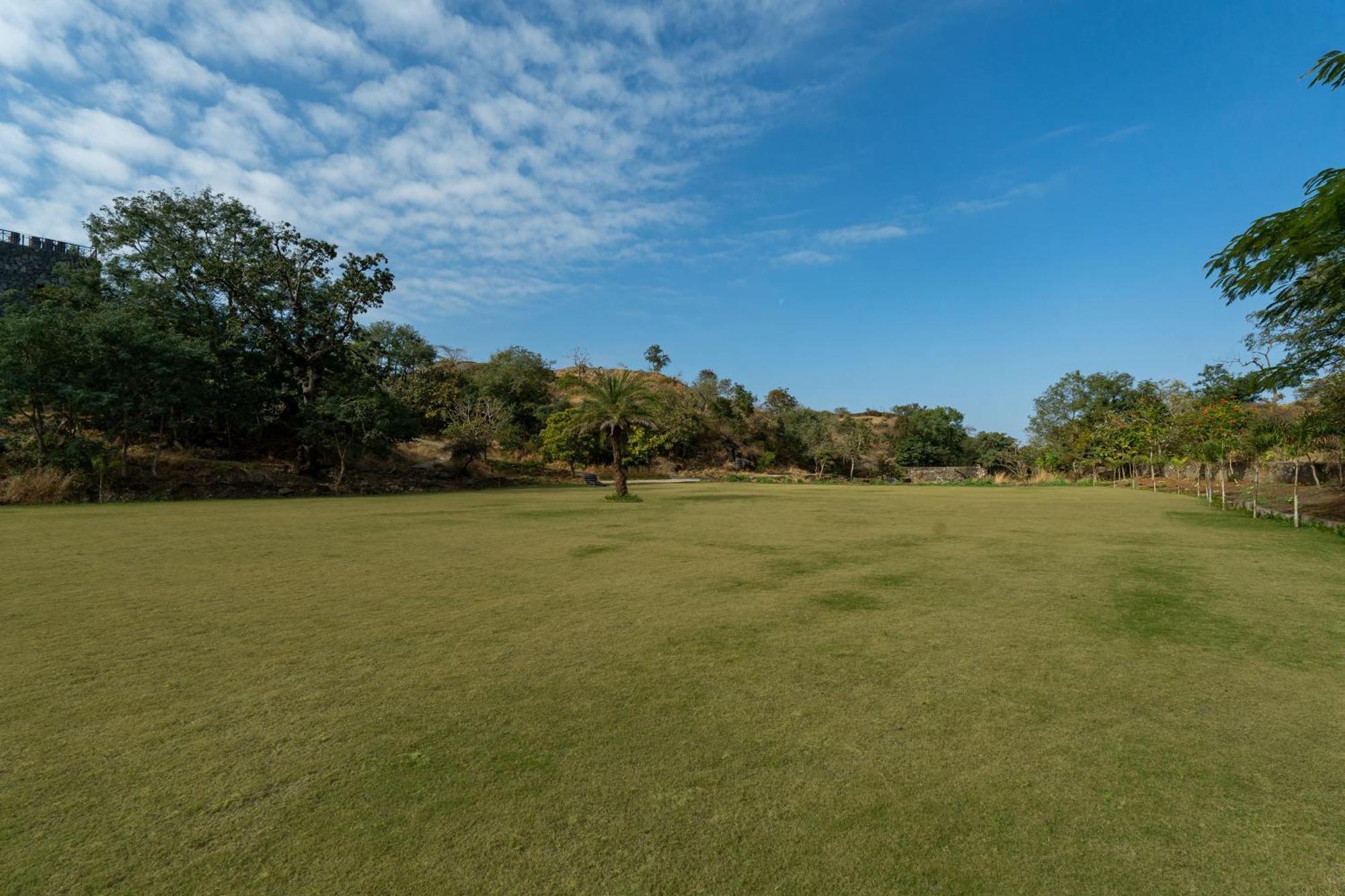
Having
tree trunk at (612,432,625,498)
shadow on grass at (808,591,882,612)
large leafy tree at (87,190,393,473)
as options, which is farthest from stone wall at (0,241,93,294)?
shadow on grass at (808,591,882,612)

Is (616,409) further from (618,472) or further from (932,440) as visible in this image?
(932,440)

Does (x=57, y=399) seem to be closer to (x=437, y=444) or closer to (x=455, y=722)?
(x=437, y=444)

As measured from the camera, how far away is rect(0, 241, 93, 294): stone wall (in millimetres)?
36125

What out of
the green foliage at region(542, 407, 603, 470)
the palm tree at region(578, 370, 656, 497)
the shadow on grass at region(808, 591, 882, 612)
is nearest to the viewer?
the shadow on grass at region(808, 591, 882, 612)

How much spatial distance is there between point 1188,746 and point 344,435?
106 ft

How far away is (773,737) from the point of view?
3.46 metres

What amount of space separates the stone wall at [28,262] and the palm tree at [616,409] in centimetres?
3417

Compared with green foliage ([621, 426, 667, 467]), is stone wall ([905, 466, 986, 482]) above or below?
below

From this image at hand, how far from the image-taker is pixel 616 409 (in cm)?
2444

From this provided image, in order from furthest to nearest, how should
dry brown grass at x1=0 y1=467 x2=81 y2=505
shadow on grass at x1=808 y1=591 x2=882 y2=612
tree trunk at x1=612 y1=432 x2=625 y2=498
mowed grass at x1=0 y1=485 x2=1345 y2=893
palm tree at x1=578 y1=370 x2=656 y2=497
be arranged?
1. palm tree at x1=578 y1=370 x2=656 y2=497
2. tree trunk at x1=612 y1=432 x2=625 y2=498
3. dry brown grass at x1=0 y1=467 x2=81 y2=505
4. shadow on grass at x1=808 y1=591 x2=882 y2=612
5. mowed grass at x1=0 y1=485 x2=1345 y2=893

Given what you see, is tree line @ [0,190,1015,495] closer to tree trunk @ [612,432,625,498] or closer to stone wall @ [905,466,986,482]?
tree trunk @ [612,432,625,498]

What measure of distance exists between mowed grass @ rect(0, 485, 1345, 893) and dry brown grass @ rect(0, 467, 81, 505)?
55.8 feet

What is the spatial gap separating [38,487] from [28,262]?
1113 inches

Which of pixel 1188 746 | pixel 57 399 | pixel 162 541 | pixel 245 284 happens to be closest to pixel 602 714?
pixel 1188 746
